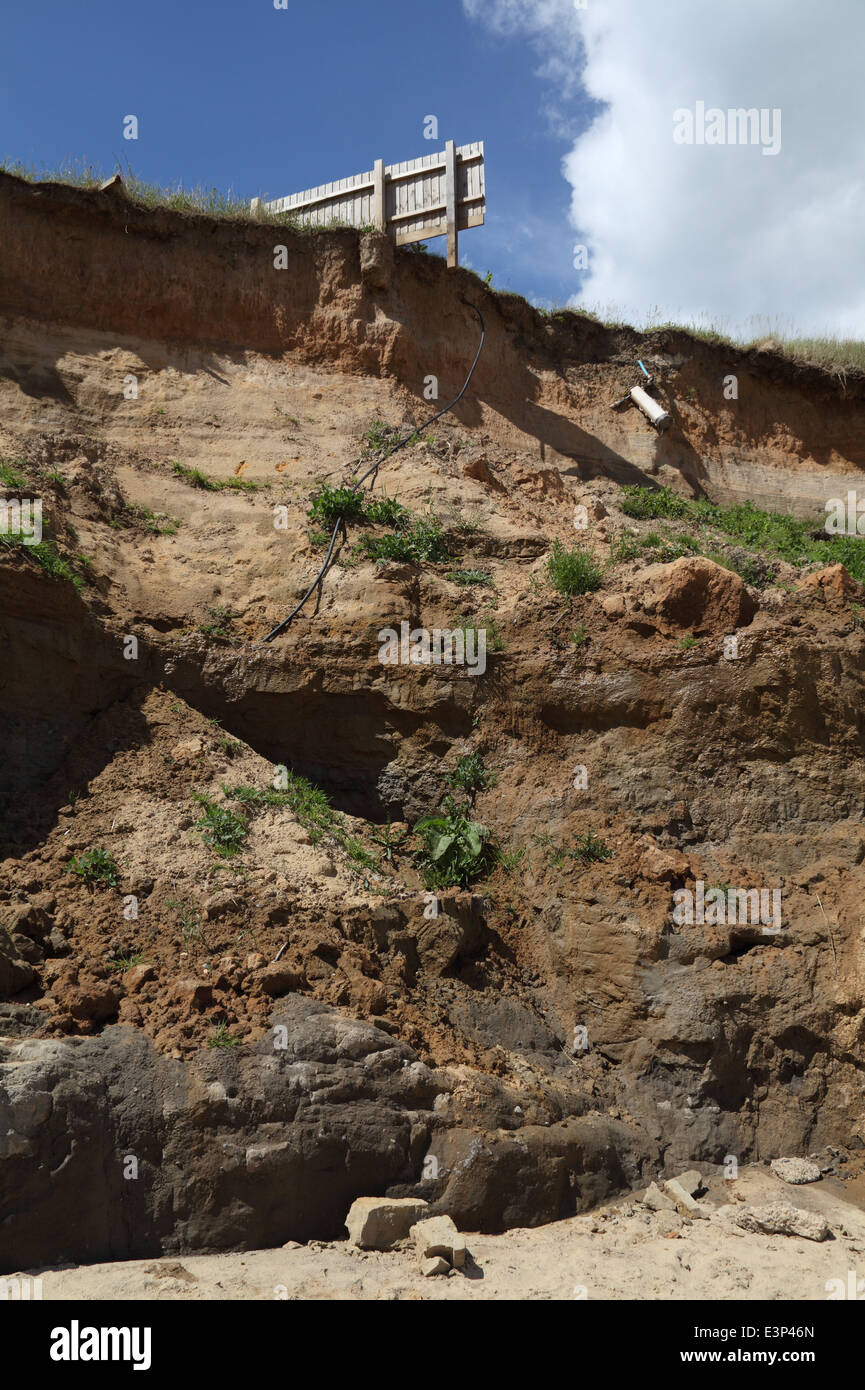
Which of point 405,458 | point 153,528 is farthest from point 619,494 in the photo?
point 153,528

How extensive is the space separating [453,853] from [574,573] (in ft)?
9.52

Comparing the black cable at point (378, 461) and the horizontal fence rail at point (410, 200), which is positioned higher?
the horizontal fence rail at point (410, 200)

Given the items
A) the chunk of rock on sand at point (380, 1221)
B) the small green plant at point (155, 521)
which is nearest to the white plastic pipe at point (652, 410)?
the small green plant at point (155, 521)

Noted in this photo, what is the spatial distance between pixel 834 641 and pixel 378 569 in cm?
410

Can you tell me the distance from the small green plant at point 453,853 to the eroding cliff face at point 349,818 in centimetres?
17

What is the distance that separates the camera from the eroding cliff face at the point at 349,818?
569 cm

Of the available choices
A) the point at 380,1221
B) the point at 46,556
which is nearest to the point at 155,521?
the point at 46,556

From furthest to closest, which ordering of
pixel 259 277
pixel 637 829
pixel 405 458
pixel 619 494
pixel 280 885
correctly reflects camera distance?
pixel 619 494 → pixel 259 277 → pixel 405 458 → pixel 637 829 → pixel 280 885

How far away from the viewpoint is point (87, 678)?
27.5 ft

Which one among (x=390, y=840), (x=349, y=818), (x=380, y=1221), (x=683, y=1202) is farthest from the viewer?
(x=349, y=818)

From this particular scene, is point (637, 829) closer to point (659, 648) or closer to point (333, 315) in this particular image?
point (659, 648)

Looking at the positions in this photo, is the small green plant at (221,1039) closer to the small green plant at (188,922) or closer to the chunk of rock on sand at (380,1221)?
the small green plant at (188,922)

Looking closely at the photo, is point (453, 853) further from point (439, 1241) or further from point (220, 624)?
point (439, 1241)

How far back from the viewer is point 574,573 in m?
9.44
